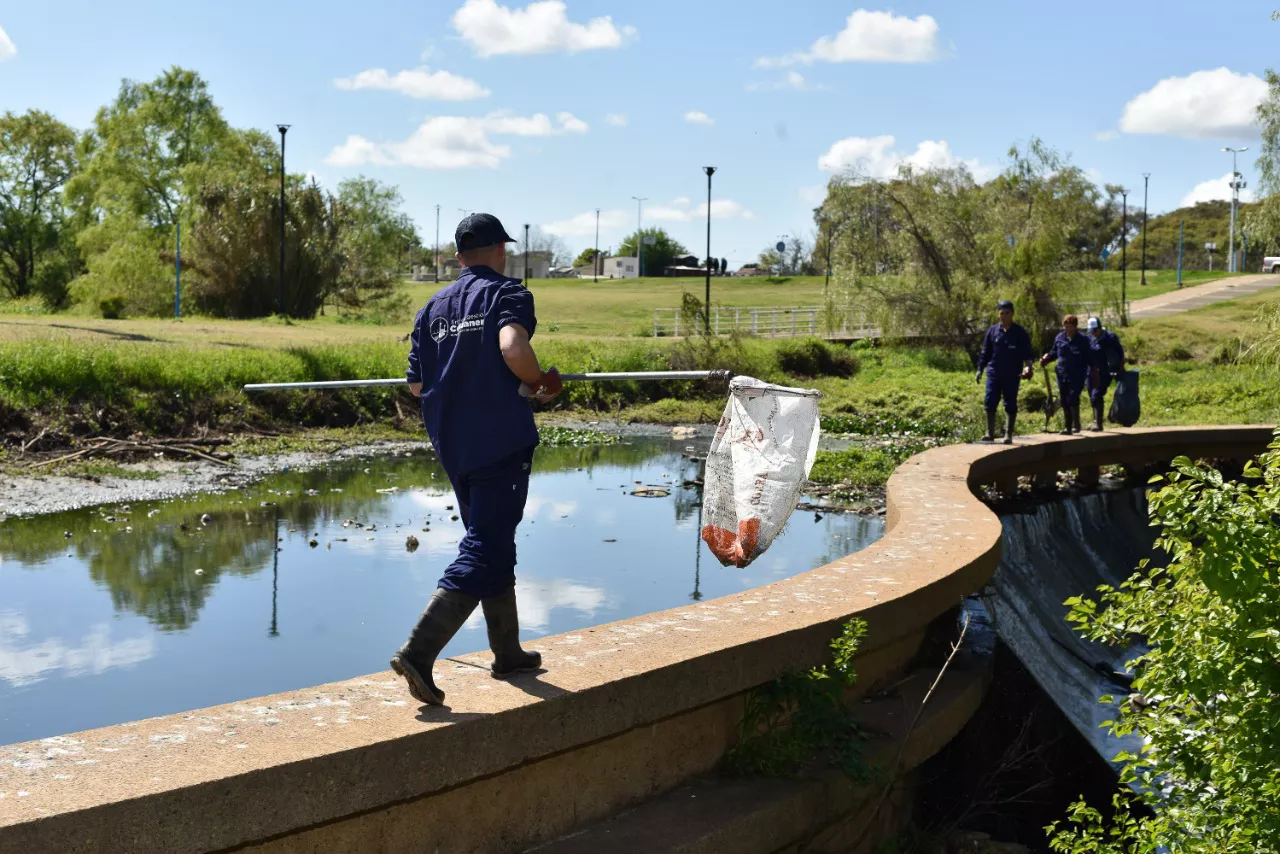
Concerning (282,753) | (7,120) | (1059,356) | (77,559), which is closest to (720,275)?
(7,120)

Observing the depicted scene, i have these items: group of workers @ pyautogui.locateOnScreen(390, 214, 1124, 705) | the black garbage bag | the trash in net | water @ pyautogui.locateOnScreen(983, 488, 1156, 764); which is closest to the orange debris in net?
the trash in net

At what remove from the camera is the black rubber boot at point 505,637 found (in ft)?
14.6

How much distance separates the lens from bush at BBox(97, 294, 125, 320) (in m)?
51.0

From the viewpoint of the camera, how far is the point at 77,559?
11.1 m

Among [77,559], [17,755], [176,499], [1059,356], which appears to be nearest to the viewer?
[17,755]

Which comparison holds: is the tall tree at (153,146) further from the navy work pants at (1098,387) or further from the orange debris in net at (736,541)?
the orange debris in net at (736,541)

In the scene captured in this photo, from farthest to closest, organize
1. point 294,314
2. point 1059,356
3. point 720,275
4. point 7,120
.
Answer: point 720,275 < point 7,120 < point 294,314 < point 1059,356

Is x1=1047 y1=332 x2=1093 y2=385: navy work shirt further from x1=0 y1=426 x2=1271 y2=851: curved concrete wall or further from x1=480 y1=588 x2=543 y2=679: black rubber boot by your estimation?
x1=480 y1=588 x2=543 y2=679: black rubber boot

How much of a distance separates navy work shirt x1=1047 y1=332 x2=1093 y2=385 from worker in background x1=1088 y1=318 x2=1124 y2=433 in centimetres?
15

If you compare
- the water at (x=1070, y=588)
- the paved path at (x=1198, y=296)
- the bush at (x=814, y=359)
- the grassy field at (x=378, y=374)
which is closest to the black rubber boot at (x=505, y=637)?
the water at (x=1070, y=588)

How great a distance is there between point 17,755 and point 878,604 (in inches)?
145

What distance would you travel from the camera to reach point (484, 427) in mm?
4312

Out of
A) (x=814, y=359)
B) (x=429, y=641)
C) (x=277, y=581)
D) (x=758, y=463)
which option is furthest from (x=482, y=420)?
(x=814, y=359)

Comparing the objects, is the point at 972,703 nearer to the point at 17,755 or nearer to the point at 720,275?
the point at 17,755
